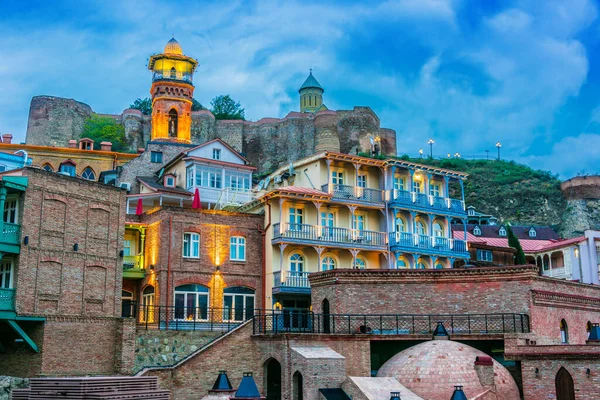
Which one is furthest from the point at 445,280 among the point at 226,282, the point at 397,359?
the point at 226,282

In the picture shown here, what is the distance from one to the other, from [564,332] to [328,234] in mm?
14629

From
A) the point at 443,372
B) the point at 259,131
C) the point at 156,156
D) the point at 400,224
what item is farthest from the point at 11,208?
the point at 259,131

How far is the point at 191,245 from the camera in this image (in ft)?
133

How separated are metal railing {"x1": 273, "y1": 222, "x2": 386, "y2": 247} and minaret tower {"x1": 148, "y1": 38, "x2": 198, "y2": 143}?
28.3m

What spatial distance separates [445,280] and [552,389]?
750cm

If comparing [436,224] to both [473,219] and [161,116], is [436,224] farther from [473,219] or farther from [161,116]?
[161,116]

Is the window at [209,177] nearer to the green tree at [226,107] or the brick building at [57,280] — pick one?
the brick building at [57,280]

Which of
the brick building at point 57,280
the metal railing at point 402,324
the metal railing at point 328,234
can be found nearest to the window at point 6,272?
the brick building at point 57,280

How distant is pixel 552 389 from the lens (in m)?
28.8

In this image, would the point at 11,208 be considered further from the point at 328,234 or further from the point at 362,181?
the point at 362,181

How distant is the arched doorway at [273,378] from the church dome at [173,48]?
143 feet

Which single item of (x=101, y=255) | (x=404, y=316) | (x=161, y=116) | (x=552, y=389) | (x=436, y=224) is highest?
(x=161, y=116)

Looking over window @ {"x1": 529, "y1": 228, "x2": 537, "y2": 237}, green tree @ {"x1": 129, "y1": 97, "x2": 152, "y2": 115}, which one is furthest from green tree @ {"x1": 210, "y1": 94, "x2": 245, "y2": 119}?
window @ {"x1": 529, "y1": 228, "x2": 537, "y2": 237}

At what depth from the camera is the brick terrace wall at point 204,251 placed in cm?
3956
